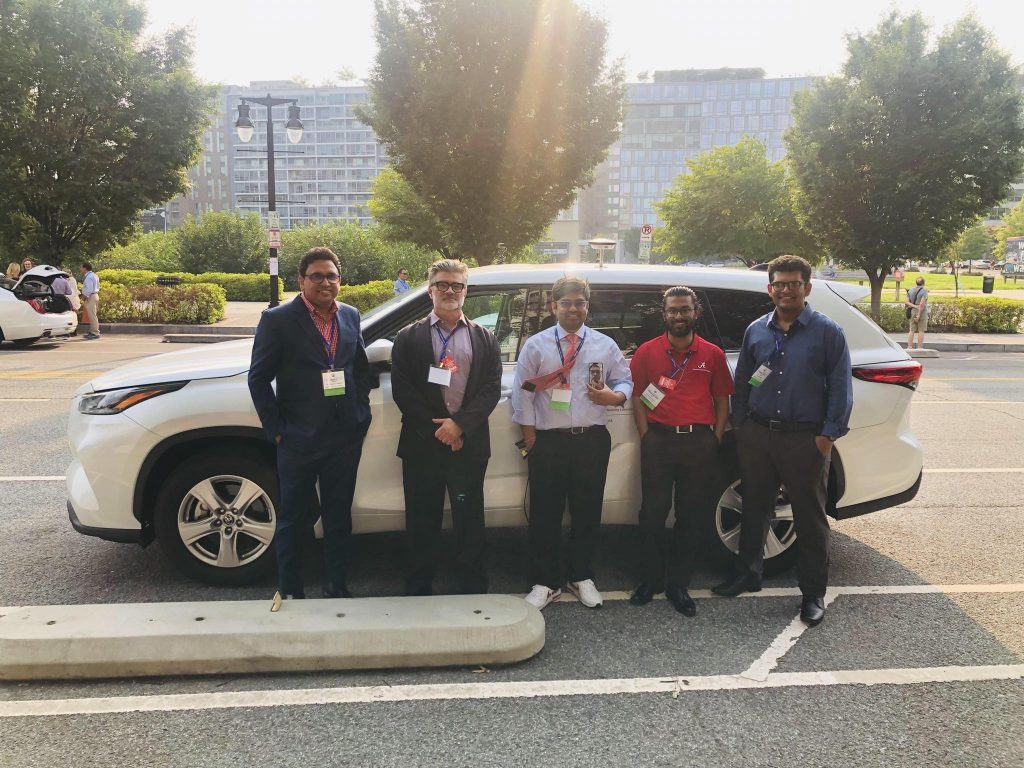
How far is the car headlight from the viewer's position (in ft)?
13.0

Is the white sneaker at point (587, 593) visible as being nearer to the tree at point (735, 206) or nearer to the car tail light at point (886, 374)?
the car tail light at point (886, 374)

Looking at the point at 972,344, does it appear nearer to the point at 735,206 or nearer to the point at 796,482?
the point at 796,482

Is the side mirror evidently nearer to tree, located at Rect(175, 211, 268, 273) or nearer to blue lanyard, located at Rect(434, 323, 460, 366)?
blue lanyard, located at Rect(434, 323, 460, 366)

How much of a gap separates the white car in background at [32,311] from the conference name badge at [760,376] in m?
16.2

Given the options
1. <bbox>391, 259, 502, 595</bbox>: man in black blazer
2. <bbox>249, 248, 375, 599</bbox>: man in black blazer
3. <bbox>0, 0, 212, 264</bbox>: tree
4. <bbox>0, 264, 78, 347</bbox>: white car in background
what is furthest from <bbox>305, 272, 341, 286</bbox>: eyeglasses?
<bbox>0, 0, 212, 264</bbox>: tree

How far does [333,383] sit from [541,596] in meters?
1.53

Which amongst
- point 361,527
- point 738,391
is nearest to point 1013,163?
point 738,391

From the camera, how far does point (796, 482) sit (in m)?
3.80

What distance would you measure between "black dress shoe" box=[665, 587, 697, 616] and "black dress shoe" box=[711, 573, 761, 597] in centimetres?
21

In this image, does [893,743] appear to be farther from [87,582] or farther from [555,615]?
[87,582]

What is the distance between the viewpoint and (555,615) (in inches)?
154

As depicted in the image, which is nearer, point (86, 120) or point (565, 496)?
point (565, 496)

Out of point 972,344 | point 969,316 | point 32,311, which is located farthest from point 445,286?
point 969,316

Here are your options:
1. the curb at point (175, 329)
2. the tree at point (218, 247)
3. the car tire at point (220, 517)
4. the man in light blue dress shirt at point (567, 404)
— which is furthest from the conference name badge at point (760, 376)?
the tree at point (218, 247)
